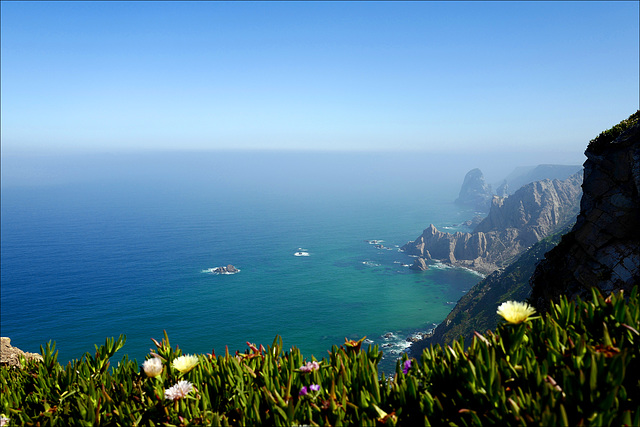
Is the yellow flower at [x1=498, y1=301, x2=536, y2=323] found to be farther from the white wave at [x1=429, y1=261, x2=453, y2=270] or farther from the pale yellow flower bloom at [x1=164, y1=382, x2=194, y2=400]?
the white wave at [x1=429, y1=261, x2=453, y2=270]

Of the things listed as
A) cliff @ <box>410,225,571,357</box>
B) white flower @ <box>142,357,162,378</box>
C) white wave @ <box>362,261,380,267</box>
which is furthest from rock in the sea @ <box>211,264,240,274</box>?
white flower @ <box>142,357,162,378</box>

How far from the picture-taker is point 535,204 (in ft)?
646

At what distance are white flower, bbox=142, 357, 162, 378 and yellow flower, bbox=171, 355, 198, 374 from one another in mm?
177

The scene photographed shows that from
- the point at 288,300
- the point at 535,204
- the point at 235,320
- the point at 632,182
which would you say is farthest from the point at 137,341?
the point at 535,204

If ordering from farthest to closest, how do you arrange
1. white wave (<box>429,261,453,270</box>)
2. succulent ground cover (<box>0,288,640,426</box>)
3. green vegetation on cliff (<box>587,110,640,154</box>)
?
white wave (<box>429,261,453,270</box>) < green vegetation on cliff (<box>587,110,640,154</box>) < succulent ground cover (<box>0,288,640,426</box>)

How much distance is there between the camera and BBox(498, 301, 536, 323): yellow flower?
3373mm

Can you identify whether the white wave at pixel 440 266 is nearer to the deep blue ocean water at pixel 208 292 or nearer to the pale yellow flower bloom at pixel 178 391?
the deep blue ocean water at pixel 208 292

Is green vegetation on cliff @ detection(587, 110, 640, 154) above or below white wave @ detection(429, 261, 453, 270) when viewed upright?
above

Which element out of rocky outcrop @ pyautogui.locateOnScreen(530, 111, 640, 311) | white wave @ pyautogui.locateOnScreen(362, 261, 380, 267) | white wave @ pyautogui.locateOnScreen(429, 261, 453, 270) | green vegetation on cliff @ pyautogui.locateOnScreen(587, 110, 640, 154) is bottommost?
white wave @ pyautogui.locateOnScreen(429, 261, 453, 270)

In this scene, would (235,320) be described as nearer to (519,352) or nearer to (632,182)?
(632,182)

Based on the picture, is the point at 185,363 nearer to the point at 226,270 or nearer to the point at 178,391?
the point at 178,391

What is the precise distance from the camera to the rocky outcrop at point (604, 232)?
14180 millimetres

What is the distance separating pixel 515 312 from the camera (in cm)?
350

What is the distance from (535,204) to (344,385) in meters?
224
